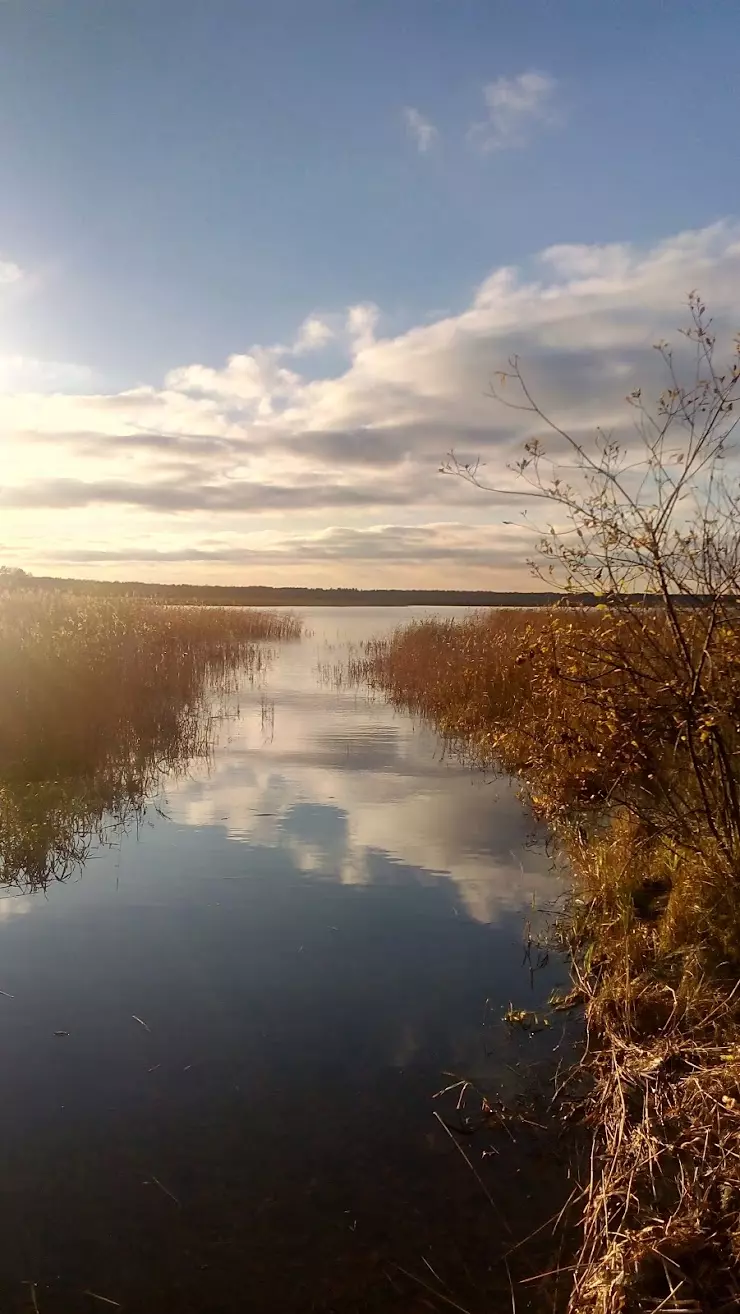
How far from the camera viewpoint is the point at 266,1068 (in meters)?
5.05

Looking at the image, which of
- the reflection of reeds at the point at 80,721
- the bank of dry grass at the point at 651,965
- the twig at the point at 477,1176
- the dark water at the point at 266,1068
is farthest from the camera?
the reflection of reeds at the point at 80,721

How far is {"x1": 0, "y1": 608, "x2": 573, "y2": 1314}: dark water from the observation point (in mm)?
3643

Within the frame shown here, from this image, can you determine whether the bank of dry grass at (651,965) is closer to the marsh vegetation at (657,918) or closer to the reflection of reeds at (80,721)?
the marsh vegetation at (657,918)

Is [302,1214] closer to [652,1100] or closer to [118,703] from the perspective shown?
[652,1100]

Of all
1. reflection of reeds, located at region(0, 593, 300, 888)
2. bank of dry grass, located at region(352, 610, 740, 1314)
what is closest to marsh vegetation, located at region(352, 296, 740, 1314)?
bank of dry grass, located at region(352, 610, 740, 1314)

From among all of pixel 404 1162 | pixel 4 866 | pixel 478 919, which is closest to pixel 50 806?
pixel 4 866

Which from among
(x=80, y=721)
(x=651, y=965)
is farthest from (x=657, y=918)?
(x=80, y=721)

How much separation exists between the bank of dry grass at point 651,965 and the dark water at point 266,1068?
1.48 ft

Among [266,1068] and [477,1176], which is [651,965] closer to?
[477,1176]

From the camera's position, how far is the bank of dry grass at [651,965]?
323 centimetres

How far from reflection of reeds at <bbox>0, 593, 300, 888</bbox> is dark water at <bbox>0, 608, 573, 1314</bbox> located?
2.99 feet

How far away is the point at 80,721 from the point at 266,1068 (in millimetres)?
10507

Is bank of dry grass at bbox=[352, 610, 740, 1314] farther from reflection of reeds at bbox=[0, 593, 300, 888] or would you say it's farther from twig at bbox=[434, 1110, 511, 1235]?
reflection of reeds at bbox=[0, 593, 300, 888]

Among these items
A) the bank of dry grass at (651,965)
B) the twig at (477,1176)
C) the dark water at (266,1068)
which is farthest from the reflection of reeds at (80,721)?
the bank of dry grass at (651,965)
